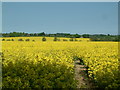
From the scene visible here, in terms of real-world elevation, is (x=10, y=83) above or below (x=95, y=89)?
above

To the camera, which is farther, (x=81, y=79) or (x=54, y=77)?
(x=81, y=79)

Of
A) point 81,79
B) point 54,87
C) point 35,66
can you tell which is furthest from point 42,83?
point 81,79

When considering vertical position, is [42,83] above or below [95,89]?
above

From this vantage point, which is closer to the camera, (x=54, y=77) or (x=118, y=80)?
(x=118, y=80)

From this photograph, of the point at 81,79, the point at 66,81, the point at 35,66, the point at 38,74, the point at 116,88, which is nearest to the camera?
the point at 116,88

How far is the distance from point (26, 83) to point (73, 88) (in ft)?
4.94

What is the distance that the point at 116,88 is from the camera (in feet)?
20.3

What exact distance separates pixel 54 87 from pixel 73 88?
62 cm

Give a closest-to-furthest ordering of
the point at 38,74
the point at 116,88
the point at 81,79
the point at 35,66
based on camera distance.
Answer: the point at 116,88 < the point at 38,74 < the point at 35,66 < the point at 81,79

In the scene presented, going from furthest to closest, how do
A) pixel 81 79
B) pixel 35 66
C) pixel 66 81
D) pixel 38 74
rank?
pixel 81 79
pixel 35 66
pixel 38 74
pixel 66 81

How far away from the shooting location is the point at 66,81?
670 centimetres

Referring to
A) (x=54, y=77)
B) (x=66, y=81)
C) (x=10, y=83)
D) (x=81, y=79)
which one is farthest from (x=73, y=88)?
(x=81, y=79)

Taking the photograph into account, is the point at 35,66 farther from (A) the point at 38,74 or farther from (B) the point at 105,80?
(B) the point at 105,80

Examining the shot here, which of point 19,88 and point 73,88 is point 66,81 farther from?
point 19,88
